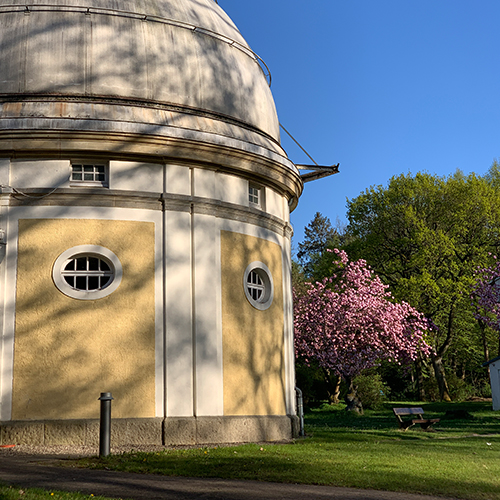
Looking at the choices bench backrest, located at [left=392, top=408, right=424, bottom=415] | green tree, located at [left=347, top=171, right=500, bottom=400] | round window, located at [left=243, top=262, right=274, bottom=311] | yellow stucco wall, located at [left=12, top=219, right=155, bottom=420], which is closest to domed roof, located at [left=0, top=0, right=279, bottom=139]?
yellow stucco wall, located at [left=12, top=219, right=155, bottom=420]

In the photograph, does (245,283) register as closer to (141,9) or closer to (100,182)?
(100,182)

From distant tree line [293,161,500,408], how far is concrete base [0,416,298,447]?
67.9 feet

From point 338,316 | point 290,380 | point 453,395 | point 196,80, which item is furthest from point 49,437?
point 453,395

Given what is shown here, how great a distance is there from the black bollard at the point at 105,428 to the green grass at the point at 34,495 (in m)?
3.15

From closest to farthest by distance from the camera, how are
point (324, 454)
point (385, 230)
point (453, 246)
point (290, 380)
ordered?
point (324, 454) < point (290, 380) < point (453, 246) < point (385, 230)

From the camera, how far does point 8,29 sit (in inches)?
546

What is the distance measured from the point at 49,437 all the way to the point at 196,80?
7.75 meters

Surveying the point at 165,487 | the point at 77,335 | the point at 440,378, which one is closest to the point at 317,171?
the point at 77,335

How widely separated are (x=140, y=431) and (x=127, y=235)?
Result: 3.69 metres

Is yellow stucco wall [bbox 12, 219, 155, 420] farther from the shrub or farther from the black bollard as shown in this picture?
the shrub

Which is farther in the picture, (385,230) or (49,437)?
(385,230)

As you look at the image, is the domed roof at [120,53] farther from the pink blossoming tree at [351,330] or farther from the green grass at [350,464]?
the pink blossoming tree at [351,330]

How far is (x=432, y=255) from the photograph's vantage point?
3656 centimetres

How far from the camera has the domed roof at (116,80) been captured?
1320 centimetres
